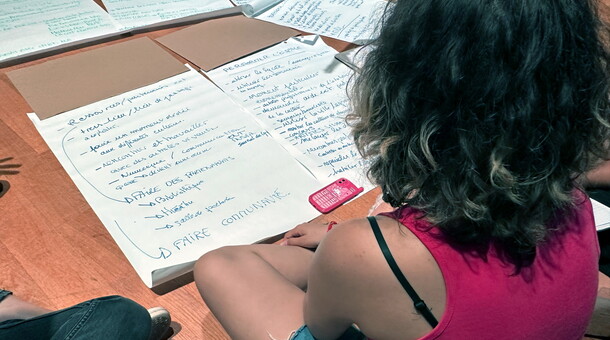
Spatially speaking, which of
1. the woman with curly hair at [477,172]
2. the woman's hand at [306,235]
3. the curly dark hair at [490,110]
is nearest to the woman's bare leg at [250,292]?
the woman's hand at [306,235]

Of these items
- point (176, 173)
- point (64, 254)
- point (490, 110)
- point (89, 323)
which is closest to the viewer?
point (490, 110)

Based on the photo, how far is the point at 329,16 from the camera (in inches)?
56.8

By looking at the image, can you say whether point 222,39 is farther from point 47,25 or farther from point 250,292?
point 250,292

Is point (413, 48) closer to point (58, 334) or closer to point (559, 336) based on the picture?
point (559, 336)

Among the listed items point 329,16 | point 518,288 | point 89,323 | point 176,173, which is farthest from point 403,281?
point 329,16

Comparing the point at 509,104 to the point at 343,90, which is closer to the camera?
the point at 509,104

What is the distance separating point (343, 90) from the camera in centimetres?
120

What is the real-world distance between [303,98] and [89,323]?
0.59 m

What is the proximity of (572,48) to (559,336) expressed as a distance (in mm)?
291

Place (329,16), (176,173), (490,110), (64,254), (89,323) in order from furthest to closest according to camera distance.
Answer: (329,16), (176,173), (64,254), (89,323), (490,110)

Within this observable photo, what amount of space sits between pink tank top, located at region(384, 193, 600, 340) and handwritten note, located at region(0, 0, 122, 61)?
95 centimetres

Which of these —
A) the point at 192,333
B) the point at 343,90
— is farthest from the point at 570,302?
the point at 343,90

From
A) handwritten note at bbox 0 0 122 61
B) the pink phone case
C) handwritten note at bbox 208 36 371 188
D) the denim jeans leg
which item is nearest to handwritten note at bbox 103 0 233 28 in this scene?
handwritten note at bbox 0 0 122 61

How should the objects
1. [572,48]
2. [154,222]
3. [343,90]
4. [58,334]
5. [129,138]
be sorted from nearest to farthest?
[572,48] → [58,334] → [154,222] → [129,138] → [343,90]
